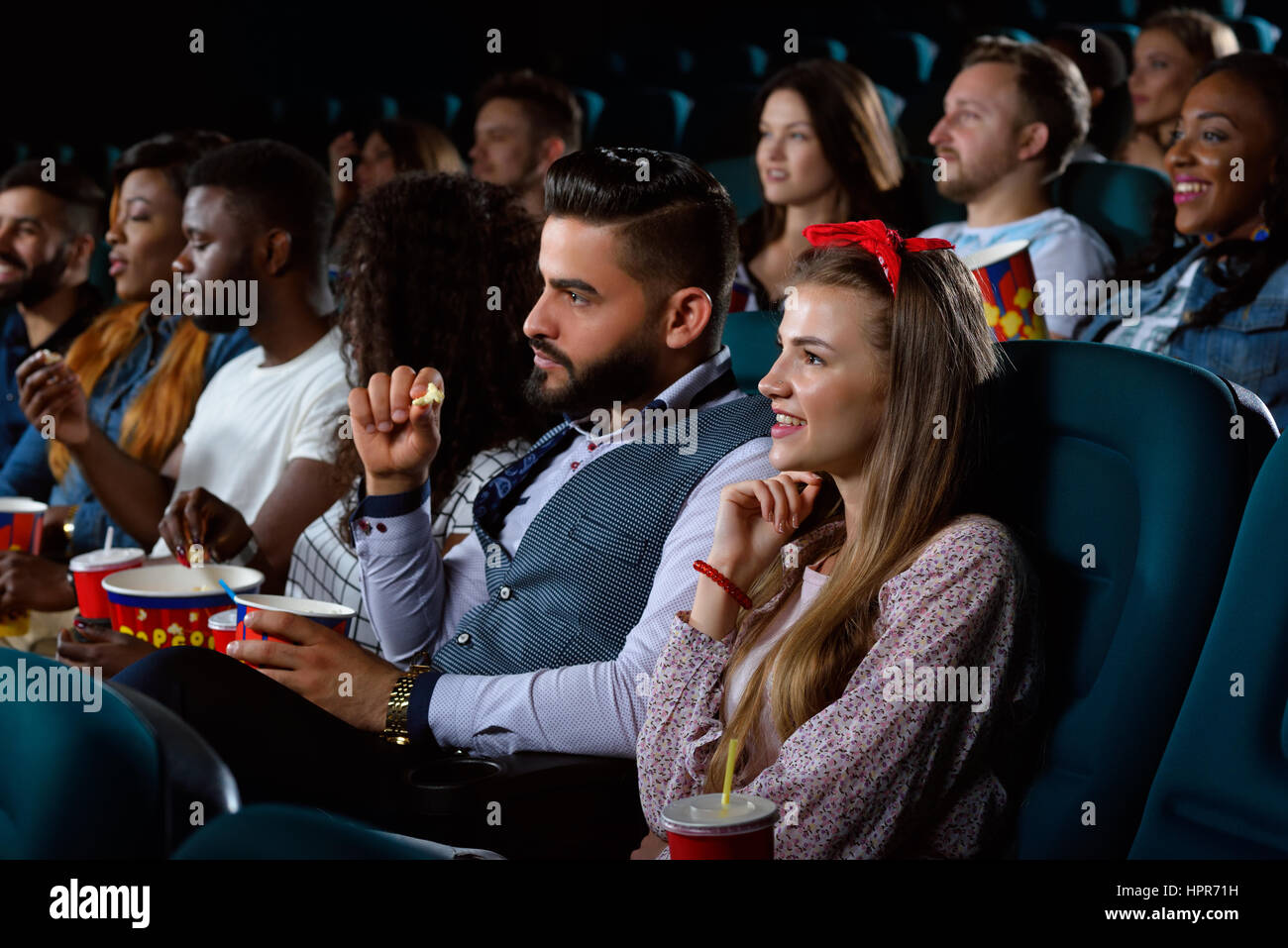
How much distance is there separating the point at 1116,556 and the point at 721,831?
0.45 m

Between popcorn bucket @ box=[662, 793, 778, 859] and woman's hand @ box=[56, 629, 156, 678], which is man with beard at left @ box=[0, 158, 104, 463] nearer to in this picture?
woman's hand @ box=[56, 629, 156, 678]

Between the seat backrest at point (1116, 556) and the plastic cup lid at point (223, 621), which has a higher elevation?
the seat backrest at point (1116, 556)

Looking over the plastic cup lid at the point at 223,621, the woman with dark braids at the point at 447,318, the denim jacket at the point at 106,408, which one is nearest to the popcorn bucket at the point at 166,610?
the plastic cup lid at the point at 223,621

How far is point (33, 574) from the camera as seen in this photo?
188cm

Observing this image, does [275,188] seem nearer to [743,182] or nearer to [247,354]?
[247,354]

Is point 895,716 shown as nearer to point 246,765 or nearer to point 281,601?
point 246,765

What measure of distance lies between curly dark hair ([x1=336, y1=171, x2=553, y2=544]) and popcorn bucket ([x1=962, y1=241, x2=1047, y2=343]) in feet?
2.08

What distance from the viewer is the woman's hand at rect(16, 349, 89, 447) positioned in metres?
2.07

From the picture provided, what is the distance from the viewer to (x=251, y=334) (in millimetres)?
2369

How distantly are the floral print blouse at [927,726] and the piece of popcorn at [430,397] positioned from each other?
0.61 meters

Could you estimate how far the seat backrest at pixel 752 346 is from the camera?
164 cm

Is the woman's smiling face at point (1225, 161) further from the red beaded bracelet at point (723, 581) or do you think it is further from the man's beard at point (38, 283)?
the man's beard at point (38, 283)

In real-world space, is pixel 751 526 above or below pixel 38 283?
below

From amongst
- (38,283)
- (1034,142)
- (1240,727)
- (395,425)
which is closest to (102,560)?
(395,425)
